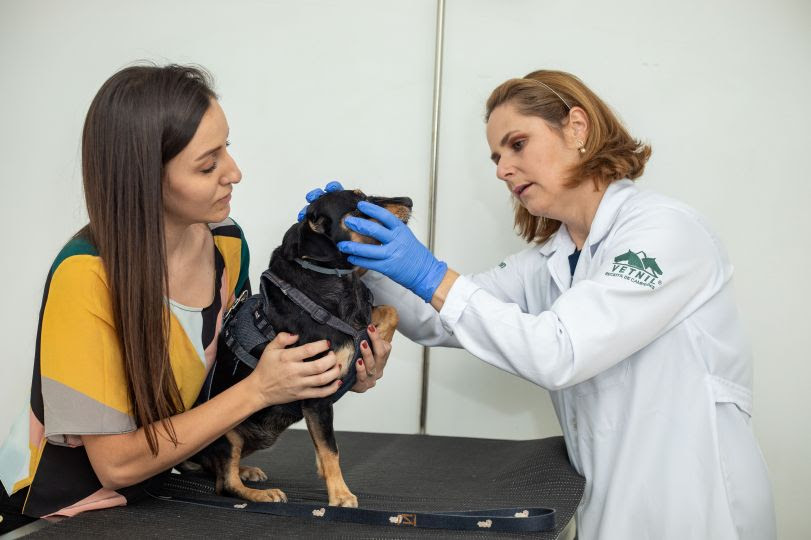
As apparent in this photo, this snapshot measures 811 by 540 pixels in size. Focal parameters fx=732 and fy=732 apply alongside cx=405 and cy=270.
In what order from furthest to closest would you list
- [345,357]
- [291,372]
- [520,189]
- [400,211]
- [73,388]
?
[520,189], [400,211], [345,357], [291,372], [73,388]

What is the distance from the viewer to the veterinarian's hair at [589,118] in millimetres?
1795

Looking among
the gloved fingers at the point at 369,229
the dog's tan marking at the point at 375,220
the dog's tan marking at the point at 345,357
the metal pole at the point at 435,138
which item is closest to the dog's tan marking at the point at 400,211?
the dog's tan marking at the point at 375,220

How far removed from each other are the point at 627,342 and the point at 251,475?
91 centimetres

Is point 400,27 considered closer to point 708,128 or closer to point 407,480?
point 708,128

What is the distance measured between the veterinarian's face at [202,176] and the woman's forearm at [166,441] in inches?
14.0

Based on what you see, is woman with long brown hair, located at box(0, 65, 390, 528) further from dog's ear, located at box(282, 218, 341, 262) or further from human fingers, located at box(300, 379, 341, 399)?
dog's ear, located at box(282, 218, 341, 262)

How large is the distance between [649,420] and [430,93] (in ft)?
4.90

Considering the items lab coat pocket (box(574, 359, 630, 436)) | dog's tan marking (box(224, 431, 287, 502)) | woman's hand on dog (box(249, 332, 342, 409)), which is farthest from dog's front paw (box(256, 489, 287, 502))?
lab coat pocket (box(574, 359, 630, 436))

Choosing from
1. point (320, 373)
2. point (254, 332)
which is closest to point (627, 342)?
point (320, 373)

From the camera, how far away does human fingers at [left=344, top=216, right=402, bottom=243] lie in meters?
1.50

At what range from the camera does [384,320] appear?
172 centimetres

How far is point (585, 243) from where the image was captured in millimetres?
1793

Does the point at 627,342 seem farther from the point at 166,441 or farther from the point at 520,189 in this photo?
the point at 166,441

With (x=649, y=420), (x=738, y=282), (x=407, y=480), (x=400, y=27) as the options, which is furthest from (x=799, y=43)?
(x=407, y=480)
